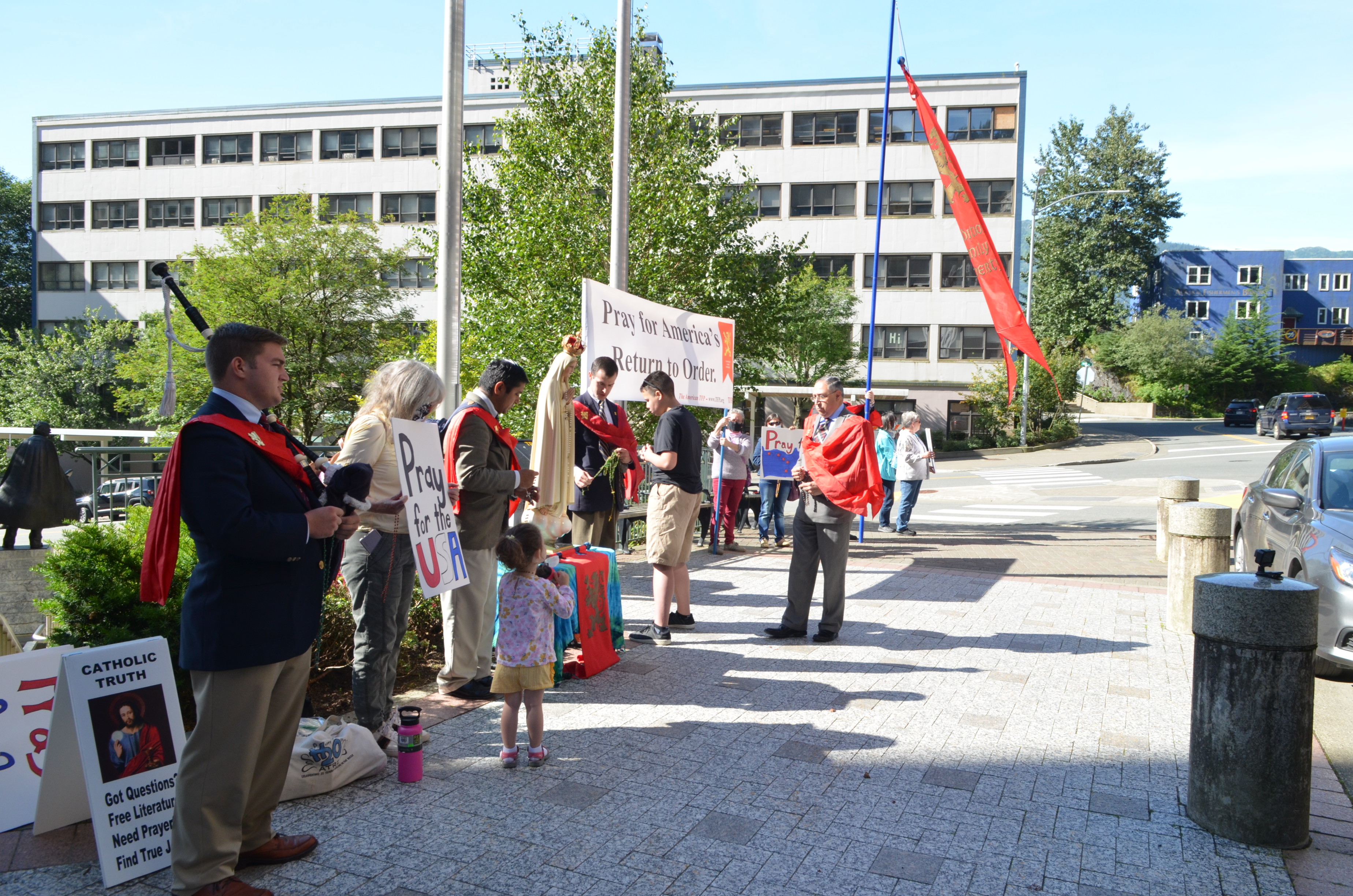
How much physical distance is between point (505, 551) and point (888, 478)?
11.2 m

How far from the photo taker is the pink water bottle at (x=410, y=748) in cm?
432

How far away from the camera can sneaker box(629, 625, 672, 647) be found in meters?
7.10

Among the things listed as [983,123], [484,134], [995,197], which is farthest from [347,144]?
[995,197]

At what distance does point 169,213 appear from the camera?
175 ft

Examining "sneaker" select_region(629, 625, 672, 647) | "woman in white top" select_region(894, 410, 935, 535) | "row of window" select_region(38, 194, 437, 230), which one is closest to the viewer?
"sneaker" select_region(629, 625, 672, 647)

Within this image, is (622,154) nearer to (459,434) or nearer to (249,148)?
(459,434)

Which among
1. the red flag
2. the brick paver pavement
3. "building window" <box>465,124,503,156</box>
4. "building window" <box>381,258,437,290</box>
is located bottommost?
the brick paver pavement

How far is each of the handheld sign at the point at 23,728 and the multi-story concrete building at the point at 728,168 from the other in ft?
123

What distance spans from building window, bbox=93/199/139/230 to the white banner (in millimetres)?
55222

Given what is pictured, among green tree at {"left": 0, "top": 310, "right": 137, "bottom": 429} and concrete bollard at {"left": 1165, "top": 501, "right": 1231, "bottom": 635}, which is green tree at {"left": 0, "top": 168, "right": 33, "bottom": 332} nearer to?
green tree at {"left": 0, "top": 310, "right": 137, "bottom": 429}

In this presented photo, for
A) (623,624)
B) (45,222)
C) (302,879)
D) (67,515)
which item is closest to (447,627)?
(623,624)

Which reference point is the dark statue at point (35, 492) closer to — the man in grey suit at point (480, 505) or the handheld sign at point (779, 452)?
the man in grey suit at point (480, 505)

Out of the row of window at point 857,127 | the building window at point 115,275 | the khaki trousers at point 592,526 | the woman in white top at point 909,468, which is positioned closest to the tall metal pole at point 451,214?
the khaki trousers at point 592,526

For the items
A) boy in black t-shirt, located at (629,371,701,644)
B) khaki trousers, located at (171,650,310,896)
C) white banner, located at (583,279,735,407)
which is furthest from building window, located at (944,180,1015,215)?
khaki trousers, located at (171,650,310,896)
